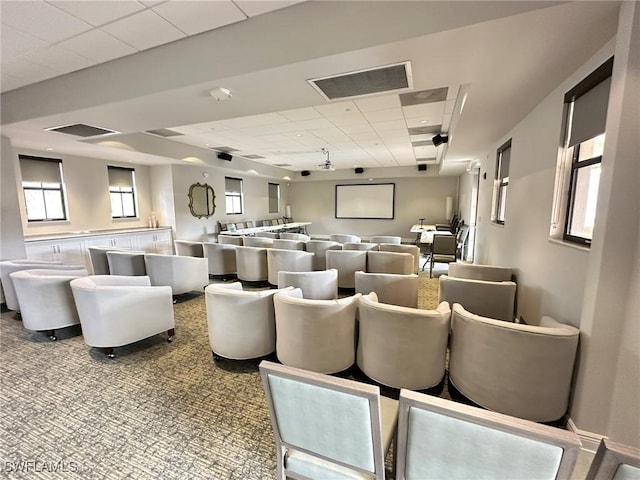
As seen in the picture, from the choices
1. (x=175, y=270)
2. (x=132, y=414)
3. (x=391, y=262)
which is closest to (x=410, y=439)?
(x=132, y=414)

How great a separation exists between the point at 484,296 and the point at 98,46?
177 inches

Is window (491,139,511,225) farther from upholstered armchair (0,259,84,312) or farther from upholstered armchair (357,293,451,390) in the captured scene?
upholstered armchair (0,259,84,312)

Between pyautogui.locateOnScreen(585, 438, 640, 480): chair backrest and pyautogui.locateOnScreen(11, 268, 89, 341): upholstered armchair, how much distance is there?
4430 millimetres

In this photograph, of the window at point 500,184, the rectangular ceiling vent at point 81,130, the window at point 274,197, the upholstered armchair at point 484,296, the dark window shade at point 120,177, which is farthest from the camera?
the window at point 274,197

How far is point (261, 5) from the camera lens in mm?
2084

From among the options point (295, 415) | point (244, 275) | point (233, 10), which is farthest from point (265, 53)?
point (244, 275)

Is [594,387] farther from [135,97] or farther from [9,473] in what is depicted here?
[135,97]

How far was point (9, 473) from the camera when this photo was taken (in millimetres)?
1638

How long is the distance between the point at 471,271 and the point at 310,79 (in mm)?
2911

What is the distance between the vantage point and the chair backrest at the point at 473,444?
82cm

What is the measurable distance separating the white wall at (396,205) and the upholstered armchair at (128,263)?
8591 millimetres

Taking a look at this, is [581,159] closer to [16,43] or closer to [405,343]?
[405,343]

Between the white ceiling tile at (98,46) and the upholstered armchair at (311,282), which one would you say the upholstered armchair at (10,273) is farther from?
the upholstered armchair at (311,282)

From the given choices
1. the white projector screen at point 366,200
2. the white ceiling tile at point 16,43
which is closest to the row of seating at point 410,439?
the white ceiling tile at point 16,43
